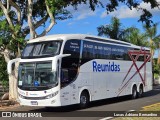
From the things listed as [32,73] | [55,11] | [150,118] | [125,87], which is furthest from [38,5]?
[150,118]

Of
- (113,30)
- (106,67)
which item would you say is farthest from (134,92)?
(113,30)

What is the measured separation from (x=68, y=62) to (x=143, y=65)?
1016 centimetres

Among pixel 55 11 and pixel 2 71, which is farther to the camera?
pixel 2 71

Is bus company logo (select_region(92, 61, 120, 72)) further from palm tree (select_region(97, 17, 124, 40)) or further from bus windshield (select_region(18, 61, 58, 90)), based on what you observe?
palm tree (select_region(97, 17, 124, 40))

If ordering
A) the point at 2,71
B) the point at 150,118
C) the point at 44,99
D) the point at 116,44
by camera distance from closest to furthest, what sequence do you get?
the point at 150,118 → the point at 44,99 → the point at 116,44 → the point at 2,71

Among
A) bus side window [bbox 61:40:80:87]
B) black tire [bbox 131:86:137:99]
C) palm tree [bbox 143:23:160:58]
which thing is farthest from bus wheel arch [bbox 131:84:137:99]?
palm tree [bbox 143:23:160:58]

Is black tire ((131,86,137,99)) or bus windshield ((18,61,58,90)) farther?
black tire ((131,86,137,99))

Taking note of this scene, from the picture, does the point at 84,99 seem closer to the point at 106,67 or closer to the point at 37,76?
the point at 106,67

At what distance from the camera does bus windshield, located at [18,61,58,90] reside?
59.1 ft

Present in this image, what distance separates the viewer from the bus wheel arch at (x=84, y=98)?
→ 1992 centimetres

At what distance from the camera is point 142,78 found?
27.5 metres

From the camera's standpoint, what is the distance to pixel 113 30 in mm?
42281

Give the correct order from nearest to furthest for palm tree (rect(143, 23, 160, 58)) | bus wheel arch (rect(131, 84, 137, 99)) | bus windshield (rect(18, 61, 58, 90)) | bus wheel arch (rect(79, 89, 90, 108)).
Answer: bus windshield (rect(18, 61, 58, 90)), bus wheel arch (rect(79, 89, 90, 108)), bus wheel arch (rect(131, 84, 137, 99)), palm tree (rect(143, 23, 160, 58))

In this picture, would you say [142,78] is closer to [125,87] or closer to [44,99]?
[125,87]
